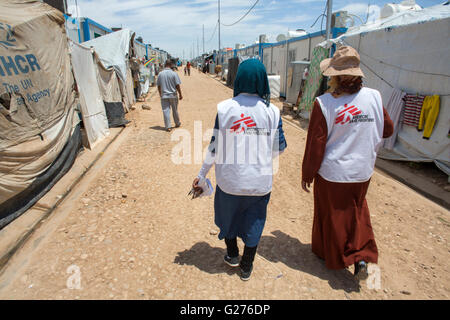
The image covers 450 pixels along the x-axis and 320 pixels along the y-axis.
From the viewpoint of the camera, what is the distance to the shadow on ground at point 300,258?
2.42 metres

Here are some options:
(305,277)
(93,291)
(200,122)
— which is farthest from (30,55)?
(200,122)

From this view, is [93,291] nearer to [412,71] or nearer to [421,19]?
[412,71]

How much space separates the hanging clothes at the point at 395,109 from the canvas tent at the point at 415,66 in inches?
2.1

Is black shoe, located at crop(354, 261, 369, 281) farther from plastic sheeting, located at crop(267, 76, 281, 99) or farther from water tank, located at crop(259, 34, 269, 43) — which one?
water tank, located at crop(259, 34, 269, 43)

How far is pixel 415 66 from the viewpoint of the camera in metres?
5.18

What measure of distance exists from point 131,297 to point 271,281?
3.85ft

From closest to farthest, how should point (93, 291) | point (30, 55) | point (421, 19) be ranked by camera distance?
point (93, 291), point (30, 55), point (421, 19)

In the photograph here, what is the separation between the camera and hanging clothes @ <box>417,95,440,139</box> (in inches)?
187

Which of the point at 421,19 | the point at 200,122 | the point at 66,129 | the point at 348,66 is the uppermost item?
the point at 421,19

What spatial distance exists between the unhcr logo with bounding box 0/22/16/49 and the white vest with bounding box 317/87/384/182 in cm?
365

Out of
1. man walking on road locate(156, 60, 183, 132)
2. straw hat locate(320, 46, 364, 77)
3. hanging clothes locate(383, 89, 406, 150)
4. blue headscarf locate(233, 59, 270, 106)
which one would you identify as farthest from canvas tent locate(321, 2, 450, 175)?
man walking on road locate(156, 60, 183, 132)

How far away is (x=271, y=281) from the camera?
242 centimetres

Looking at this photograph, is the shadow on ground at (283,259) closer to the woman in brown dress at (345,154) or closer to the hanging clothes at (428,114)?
the woman in brown dress at (345,154)

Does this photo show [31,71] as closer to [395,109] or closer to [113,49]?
[395,109]
